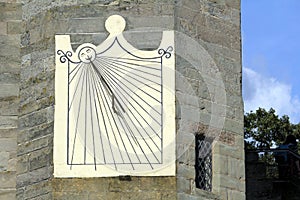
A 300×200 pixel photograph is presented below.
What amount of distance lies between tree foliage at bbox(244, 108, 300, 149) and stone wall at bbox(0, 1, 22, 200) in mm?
15135

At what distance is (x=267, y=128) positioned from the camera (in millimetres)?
27422

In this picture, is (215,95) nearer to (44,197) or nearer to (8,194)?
(44,197)

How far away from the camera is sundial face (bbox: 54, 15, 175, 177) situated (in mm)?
10547

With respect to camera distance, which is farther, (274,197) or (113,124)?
(274,197)

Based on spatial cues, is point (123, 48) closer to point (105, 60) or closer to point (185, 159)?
point (105, 60)

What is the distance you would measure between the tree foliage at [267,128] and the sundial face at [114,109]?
15.6m

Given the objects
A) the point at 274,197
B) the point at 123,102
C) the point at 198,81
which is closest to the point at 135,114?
the point at 123,102

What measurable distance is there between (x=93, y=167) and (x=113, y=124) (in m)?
0.50

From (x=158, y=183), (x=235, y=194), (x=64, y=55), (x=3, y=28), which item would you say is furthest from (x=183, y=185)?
(x=3, y=28)

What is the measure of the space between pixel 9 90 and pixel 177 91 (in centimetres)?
204

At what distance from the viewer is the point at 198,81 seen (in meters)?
11.1

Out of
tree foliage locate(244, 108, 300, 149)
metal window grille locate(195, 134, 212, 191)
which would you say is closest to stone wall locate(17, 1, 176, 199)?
metal window grille locate(195, 134, 212, 191)

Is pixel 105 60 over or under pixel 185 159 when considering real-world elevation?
over

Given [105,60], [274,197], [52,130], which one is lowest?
Result: [274,197]
